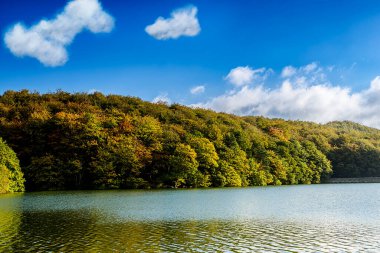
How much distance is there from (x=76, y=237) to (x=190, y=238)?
5.54 meters

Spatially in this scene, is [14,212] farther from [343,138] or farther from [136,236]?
[343,138]

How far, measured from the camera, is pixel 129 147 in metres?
67.5

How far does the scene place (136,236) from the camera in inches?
792

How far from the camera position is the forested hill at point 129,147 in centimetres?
6594

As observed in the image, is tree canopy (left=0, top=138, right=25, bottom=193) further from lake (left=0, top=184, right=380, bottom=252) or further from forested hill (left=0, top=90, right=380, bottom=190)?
lake (left=0, top=184, right=380, bottom=252)

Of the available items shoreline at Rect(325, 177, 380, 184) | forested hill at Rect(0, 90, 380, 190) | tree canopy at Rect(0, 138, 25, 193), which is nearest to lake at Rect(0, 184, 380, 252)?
tree canopy at Rect(0, 138, 25, 193)

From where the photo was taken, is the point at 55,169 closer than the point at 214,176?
Yes

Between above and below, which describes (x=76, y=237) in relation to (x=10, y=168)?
below

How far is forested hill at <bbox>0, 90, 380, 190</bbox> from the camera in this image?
65938mm

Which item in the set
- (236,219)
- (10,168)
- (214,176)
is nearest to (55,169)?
(10,168)

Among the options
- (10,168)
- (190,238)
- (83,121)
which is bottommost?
(190,238)

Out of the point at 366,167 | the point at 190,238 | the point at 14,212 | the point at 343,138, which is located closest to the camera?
the point at 190,238

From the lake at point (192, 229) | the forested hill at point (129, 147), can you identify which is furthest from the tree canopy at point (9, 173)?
the lake at point (192, 229)

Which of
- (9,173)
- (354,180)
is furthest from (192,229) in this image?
(354,180)
